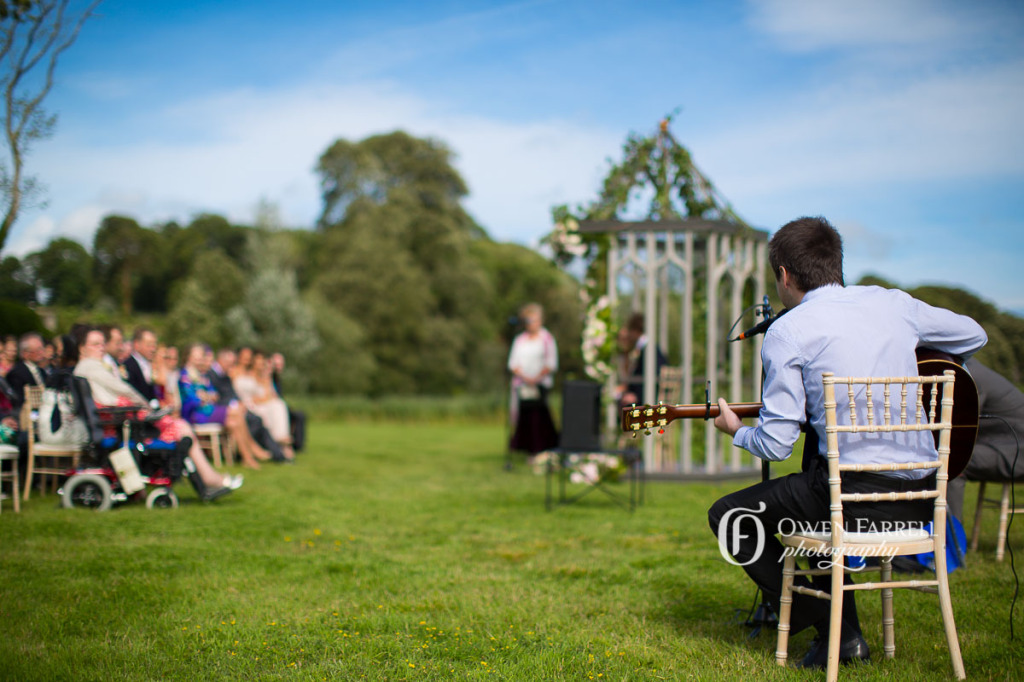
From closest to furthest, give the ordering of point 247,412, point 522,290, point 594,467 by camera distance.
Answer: point 594,467 < point 247,412 < point 522,290

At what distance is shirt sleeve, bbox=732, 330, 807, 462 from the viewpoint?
3.14 metres

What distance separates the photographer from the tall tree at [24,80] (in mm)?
6906

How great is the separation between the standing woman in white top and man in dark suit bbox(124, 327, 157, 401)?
454 centimetres

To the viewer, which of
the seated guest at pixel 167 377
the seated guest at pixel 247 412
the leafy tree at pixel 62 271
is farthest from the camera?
the seated guest at pixel 247 412

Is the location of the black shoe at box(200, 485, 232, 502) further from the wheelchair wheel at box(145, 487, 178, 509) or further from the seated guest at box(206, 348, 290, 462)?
the seated guest at box(206, 348, 290, 462)

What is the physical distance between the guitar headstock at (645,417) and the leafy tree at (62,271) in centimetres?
678

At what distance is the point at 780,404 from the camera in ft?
10.3

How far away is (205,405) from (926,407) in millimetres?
8748

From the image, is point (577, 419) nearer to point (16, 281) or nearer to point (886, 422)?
point (886, 422)

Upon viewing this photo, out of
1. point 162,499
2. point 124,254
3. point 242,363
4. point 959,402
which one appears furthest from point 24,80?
point 124,254

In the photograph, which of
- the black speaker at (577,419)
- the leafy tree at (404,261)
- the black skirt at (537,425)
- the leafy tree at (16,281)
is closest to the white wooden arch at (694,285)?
the black skirt at (537,425)

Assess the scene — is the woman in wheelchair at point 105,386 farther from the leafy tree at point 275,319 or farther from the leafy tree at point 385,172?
the leafy tree at point 385,172

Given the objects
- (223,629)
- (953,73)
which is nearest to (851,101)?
(953,73)

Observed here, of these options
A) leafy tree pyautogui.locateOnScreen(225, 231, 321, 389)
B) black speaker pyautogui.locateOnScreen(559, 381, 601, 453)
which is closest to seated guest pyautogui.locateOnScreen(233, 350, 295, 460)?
black speaker pyautogui.locateOnScreen(559, 381, 601, 453)
